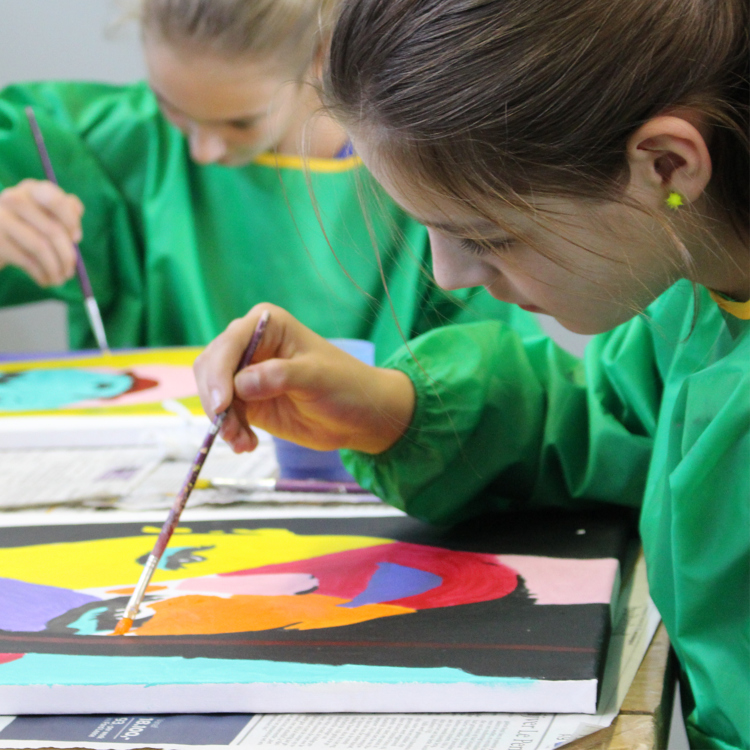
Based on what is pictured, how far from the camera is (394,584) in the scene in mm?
570

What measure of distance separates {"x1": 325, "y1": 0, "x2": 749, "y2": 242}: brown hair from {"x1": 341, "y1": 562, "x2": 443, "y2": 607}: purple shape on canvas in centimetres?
24

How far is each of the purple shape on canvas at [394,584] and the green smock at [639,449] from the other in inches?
3.3

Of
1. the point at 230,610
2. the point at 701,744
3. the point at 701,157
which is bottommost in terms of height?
the point at 701,744

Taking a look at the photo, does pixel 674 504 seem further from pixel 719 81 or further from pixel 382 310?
pixel 382 310

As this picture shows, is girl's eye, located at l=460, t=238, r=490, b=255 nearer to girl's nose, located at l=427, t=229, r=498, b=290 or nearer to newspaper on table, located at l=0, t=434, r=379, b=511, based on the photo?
girl's nose, located at l=427, t=229, r=498, b=290

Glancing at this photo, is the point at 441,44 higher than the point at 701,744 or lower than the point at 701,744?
higher

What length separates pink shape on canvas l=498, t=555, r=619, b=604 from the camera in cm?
54

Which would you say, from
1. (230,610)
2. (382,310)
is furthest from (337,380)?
(382,310)

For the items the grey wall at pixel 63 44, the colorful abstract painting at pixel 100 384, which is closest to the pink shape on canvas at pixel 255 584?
the colorful abstract painting at pixel 100 384

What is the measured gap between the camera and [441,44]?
473 millimetres

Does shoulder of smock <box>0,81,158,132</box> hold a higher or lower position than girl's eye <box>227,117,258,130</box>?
higher

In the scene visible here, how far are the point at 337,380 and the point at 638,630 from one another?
274mm

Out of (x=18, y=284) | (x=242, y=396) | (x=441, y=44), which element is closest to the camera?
(x=441, y=44)

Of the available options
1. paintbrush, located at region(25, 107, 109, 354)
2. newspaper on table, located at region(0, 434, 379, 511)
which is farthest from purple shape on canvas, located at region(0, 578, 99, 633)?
paintbrush, located at region(25, 107, 109, 354)
